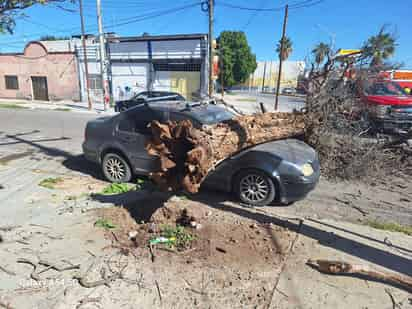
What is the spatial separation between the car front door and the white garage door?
18.6 m

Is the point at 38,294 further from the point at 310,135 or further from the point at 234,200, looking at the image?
the point at 310,135

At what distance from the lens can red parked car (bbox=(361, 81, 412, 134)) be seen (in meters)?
8.89

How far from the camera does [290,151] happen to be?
15.0 feet

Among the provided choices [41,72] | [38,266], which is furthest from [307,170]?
[41,72]

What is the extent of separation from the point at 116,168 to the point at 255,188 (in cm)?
285

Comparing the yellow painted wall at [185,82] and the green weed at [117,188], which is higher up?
the yellow painted wall at [185,82]

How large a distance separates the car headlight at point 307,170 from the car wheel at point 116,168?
325 centimetres

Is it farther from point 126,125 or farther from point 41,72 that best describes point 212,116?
point 41,72

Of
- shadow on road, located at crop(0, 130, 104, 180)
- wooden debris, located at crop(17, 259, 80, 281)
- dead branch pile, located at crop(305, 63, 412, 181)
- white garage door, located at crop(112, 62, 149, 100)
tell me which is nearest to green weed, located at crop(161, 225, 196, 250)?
wooden debris, located at crop(17, 259, 80, 281)

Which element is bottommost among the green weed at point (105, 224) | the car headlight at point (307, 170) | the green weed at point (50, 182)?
the green weed at point (50, 182)

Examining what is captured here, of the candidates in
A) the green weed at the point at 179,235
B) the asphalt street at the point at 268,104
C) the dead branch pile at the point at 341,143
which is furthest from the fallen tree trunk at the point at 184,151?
the asphalt street at the point at 268,104

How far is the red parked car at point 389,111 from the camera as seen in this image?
8.89m

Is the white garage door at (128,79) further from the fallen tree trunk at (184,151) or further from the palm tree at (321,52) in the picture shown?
the fallen tree trunk at (184,151)

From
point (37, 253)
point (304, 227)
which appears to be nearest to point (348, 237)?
point (304, 227)
